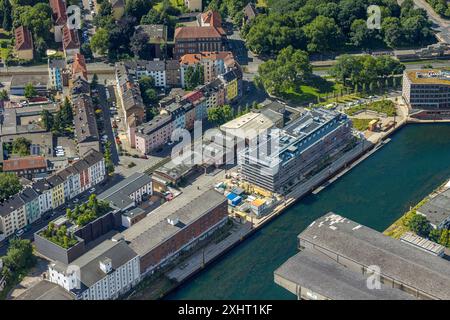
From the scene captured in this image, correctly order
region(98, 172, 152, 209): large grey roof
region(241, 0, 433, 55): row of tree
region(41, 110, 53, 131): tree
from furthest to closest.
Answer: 1. region(241, 0, 433, 55): row of tree
2. region(41, 110, 53, 131): tree
3. region(98, 172, 152, 209): large grey roof

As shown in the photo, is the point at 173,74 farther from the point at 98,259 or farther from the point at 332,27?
the point at 98,259

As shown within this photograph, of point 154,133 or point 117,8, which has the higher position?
point 117,8

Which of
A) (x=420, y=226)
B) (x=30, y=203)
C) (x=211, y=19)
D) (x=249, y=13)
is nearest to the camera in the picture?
(x=420, y=226)

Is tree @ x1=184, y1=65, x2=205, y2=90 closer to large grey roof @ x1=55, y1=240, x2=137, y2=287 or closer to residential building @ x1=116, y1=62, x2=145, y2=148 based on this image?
residential building @ x1=116, y1=62, x2=145, y2=148

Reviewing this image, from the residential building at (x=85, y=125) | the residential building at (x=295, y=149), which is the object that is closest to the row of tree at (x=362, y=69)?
the residential building at (x=295, y=149)

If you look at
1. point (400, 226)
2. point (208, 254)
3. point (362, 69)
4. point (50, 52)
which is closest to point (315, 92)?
point (362, 69)

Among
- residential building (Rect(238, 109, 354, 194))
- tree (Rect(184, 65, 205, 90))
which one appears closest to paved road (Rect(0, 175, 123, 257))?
residential building (Rect(238, 109, 354, 194))
